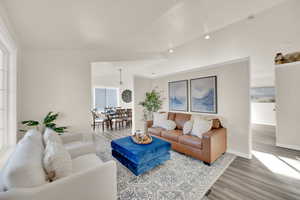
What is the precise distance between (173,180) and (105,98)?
6549mm

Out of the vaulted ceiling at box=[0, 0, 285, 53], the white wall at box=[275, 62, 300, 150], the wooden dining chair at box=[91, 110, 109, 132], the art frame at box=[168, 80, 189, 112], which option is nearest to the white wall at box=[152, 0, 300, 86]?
the vaulted ceiling at box=[0, 0, 285, 53]

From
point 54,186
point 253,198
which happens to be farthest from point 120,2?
point 253,198

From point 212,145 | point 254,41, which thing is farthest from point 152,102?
point 254,41

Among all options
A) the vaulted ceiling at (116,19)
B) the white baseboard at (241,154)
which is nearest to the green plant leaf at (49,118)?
the vaulted ceiling at (116,19)

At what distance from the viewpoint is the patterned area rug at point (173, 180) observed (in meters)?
1.72

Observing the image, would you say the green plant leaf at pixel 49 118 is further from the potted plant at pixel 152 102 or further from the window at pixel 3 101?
the potted plant at pixel 152 102

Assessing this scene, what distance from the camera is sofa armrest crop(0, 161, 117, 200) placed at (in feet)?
2.95

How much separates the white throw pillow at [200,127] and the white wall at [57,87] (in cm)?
270

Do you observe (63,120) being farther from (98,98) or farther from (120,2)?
(98,98)

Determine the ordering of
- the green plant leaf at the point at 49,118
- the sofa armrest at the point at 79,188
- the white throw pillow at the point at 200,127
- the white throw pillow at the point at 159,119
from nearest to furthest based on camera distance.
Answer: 1. the sofa armrest at the point at 79,188
2. the green plant leaf at the point at 49,118
3. the white throw pillow at the point at 200,127
4. the white throw pillow at the point at 159,119

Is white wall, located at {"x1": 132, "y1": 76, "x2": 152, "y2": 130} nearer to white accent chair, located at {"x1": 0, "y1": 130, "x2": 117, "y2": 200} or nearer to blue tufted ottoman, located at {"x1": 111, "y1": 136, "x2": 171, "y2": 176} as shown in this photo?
blue tufted ottoman, located at {"x1": 111, "y1": 136, "x2": 171, "y2": 176}

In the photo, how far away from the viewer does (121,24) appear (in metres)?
2.06

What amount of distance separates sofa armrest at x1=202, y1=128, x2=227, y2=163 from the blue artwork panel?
1.43 meters

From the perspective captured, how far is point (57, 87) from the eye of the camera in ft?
9.50
